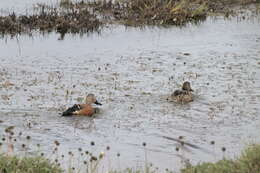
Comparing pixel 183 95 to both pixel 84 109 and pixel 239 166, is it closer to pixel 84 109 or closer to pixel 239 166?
pixel 84 109

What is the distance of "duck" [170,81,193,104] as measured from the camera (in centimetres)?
1145

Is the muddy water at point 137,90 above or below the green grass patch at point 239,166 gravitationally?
below

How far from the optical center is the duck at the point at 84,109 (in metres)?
10.6

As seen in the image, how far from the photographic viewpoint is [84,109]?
35.3ft

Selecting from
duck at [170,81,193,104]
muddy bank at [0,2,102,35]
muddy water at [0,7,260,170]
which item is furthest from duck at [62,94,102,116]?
muddy bank at [0,2,102,35]

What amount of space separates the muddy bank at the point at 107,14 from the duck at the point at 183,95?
21.7 feet

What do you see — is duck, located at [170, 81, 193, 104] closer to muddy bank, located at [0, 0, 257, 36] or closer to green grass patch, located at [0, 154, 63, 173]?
green grass patch, located at [0, 154, 63, 173]

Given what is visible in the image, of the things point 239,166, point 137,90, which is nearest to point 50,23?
point 137,90

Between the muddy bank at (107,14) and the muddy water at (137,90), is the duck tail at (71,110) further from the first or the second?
the muddy bank at (107,14)

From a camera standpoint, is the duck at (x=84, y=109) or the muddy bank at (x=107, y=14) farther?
the muddy bank at (x=107, y=14)

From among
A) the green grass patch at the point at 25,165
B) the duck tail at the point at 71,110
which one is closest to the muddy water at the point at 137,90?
the duck tail at the point at 71,110

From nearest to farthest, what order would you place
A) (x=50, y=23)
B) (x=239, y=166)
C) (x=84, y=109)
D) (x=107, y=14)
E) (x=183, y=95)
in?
(x=239, y=166) < (x=84, y=109) < (x=183, y=95) < (x=50, y=23) < (x=107, y=14)

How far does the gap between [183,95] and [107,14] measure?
891 cm

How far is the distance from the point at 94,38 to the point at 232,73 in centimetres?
473
